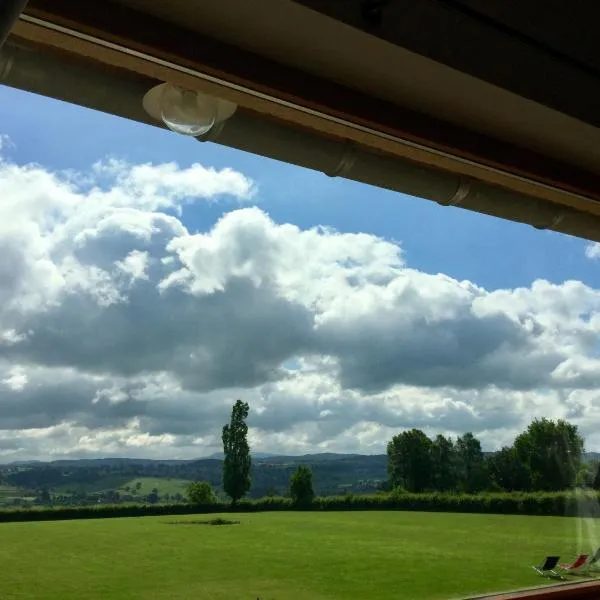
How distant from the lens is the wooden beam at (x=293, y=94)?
621 millimetres

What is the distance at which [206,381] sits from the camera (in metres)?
4.00

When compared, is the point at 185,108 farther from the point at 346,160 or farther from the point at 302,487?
the point at 302,487

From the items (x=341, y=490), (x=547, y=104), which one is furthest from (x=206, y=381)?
(x=547, y=104)

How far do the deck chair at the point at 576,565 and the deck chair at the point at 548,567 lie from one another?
6 centimetres

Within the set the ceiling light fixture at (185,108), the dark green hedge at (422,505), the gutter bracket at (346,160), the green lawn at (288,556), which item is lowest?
the green lawn at (288,556)

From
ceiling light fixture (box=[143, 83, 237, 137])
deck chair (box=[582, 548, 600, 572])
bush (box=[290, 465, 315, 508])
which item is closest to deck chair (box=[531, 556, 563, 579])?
deck chair (box=[582, 548, 600, 572])

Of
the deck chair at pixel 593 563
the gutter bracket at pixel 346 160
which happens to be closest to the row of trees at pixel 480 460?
the deck chair at pixel 593 563

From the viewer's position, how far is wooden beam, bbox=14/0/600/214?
0.62m

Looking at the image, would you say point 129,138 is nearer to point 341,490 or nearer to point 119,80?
point 119,80

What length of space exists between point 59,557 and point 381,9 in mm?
3069

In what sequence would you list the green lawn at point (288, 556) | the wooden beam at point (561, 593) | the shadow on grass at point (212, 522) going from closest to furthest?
the wooden beam at point (561, 593) < the green lawn at point (288, 556) < the shadow on grass at point (212, 522)

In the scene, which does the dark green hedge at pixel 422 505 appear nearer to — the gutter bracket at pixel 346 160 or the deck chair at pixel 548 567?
the deck chair at pixel 548 567

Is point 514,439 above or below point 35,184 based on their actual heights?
below

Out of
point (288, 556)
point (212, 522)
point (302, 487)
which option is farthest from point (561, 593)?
point (288, 556)
